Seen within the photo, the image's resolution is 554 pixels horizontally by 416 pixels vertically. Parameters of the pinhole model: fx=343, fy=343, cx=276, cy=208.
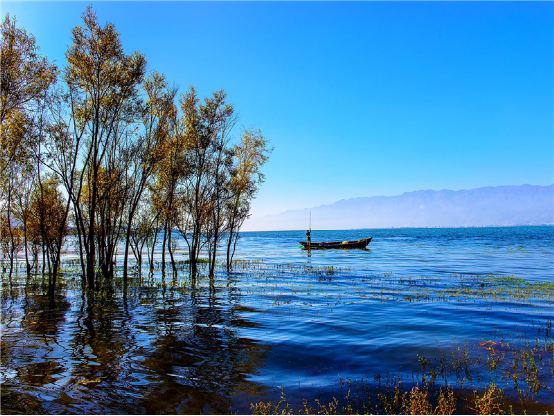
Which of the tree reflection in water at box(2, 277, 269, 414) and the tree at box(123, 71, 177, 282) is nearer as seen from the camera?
the tree reflection in water at box(2, 277, 269, 414)

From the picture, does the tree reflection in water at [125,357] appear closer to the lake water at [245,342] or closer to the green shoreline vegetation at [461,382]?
the lake water at [245,342]

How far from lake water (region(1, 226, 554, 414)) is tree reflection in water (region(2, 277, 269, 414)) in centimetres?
5

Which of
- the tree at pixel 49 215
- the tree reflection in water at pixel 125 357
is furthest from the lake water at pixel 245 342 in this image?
the tree at pixel 49 215

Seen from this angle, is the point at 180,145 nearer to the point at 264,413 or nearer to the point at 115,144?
the point at 115,144

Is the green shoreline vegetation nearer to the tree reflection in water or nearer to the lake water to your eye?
the lake water

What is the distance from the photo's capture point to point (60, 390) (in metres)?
9.37

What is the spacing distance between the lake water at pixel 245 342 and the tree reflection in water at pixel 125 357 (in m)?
0.05

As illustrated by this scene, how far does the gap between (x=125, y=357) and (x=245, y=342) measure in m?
4.58

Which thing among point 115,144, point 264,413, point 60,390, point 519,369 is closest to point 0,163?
point 115,144

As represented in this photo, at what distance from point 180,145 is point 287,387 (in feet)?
87.3

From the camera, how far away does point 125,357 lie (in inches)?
474

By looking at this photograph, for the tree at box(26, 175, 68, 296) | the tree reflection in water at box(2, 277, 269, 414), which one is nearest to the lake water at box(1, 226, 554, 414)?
the tree reflection in water at box(2, 277, 269, 414)

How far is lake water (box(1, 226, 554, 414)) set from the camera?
9.47 meters

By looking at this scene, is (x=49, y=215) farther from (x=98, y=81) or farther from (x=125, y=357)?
(x=125, y=357)
